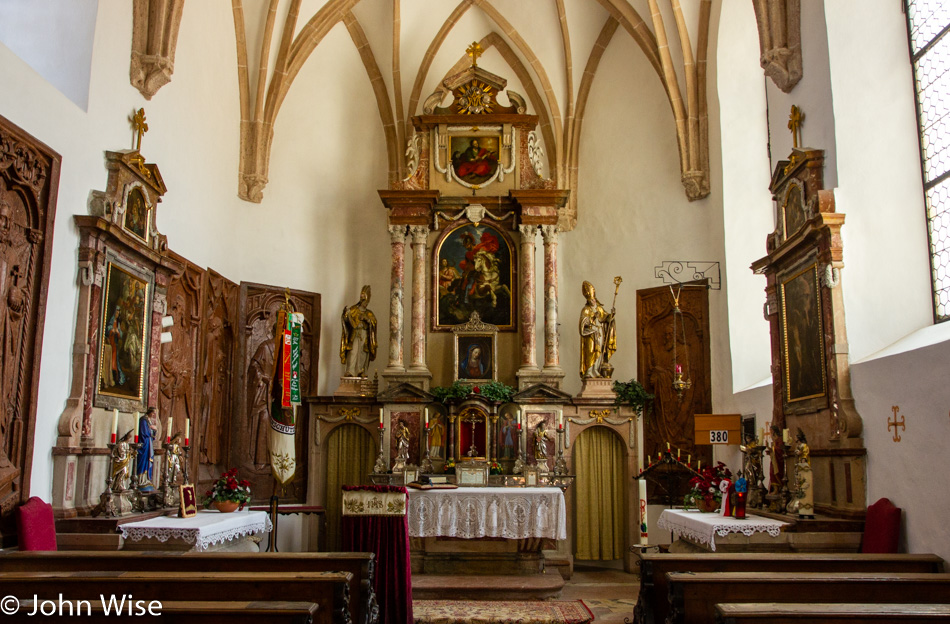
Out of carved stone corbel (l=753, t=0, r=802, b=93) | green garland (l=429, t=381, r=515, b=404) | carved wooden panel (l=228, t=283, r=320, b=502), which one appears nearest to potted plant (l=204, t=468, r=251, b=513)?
carved wooden panel (l=228, t=283, r=320, b=502)

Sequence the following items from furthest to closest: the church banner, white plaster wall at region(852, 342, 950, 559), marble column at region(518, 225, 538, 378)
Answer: marble column at region(518, 225, 538, 378)
the church banner
white plaster wall at region(852, 342, 950, 559)

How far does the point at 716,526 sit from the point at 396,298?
7692 millimetres

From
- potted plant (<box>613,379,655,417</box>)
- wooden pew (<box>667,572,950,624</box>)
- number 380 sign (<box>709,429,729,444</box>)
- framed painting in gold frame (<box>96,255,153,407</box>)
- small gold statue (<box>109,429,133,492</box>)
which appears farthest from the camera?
potted plant (<box>613,379,655,417</box>)

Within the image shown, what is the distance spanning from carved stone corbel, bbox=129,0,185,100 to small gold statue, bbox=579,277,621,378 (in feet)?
23.6

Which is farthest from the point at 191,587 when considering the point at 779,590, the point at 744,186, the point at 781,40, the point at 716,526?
the point at 744,186

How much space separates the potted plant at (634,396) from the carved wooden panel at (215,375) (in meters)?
6.27

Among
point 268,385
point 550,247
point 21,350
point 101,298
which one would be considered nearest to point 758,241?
point 550,247

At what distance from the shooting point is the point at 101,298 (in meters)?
8.99

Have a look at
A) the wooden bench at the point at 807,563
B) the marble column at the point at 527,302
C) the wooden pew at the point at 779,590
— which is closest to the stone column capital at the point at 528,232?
the marble column at the point at 527,302

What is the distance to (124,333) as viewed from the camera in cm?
955

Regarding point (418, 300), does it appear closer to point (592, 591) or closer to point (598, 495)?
point (598, 495)

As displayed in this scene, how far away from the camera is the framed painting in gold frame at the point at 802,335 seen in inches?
347

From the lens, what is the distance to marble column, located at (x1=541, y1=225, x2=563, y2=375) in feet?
46.5

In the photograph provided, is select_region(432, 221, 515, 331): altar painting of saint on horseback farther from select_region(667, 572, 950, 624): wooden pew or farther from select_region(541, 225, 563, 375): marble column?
select_region(667, 572, 950, 624): wooden pew
